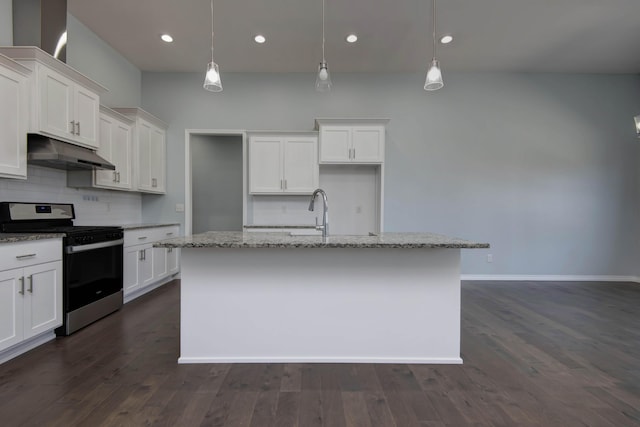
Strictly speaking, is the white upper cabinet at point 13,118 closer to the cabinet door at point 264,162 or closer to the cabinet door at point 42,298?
the cabinet door at point 42,298

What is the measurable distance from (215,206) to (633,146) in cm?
733

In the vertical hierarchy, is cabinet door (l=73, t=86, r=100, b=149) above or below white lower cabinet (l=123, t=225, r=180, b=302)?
above

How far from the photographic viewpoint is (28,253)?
2.28m

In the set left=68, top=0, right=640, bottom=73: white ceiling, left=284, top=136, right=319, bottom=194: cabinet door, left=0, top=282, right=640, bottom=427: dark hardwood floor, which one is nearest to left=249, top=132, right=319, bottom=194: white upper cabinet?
left=284, top=136, right=319, bottom=194: cabinet door

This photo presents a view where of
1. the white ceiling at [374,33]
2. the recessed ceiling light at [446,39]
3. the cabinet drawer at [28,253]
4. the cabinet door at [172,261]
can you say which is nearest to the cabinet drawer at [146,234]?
the cabinet door at [172,261]

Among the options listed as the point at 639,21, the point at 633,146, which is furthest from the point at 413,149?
the point at 633,146

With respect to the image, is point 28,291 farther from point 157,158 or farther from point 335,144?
point 335,144

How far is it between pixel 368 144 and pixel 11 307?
3908mm

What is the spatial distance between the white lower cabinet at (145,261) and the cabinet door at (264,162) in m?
1.41

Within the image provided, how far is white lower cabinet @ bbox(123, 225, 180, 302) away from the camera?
11.6ft

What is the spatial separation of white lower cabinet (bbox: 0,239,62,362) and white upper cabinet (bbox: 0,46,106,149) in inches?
40.4

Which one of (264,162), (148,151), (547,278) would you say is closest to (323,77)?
(264,162)

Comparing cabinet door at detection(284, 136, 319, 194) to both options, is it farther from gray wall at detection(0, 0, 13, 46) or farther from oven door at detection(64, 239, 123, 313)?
gray wall at detection(0, 0, 13, 46)

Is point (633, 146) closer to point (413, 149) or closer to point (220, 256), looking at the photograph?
point (413, 149)
